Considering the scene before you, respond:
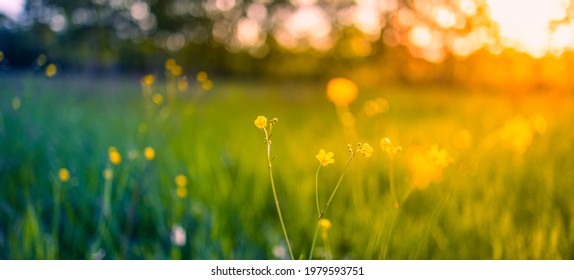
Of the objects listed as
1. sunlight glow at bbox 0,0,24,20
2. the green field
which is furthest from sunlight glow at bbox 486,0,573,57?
sunlight glow at bbox 0,0,24,20

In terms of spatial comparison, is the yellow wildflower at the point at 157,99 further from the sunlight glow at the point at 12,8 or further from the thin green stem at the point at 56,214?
the sunlight glow at the point at 12,8

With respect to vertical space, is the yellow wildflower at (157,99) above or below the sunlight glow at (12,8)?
below

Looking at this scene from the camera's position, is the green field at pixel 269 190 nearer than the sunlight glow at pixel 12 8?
Yes

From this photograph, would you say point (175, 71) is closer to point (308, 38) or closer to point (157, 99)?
point (157, 99)

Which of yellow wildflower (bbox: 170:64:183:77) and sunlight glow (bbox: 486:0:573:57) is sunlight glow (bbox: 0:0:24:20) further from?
sunlight glow (bbox: 486:0:573:57)

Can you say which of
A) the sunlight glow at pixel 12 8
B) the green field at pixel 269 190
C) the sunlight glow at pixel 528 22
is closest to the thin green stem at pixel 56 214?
the green field at pixel 269 190
